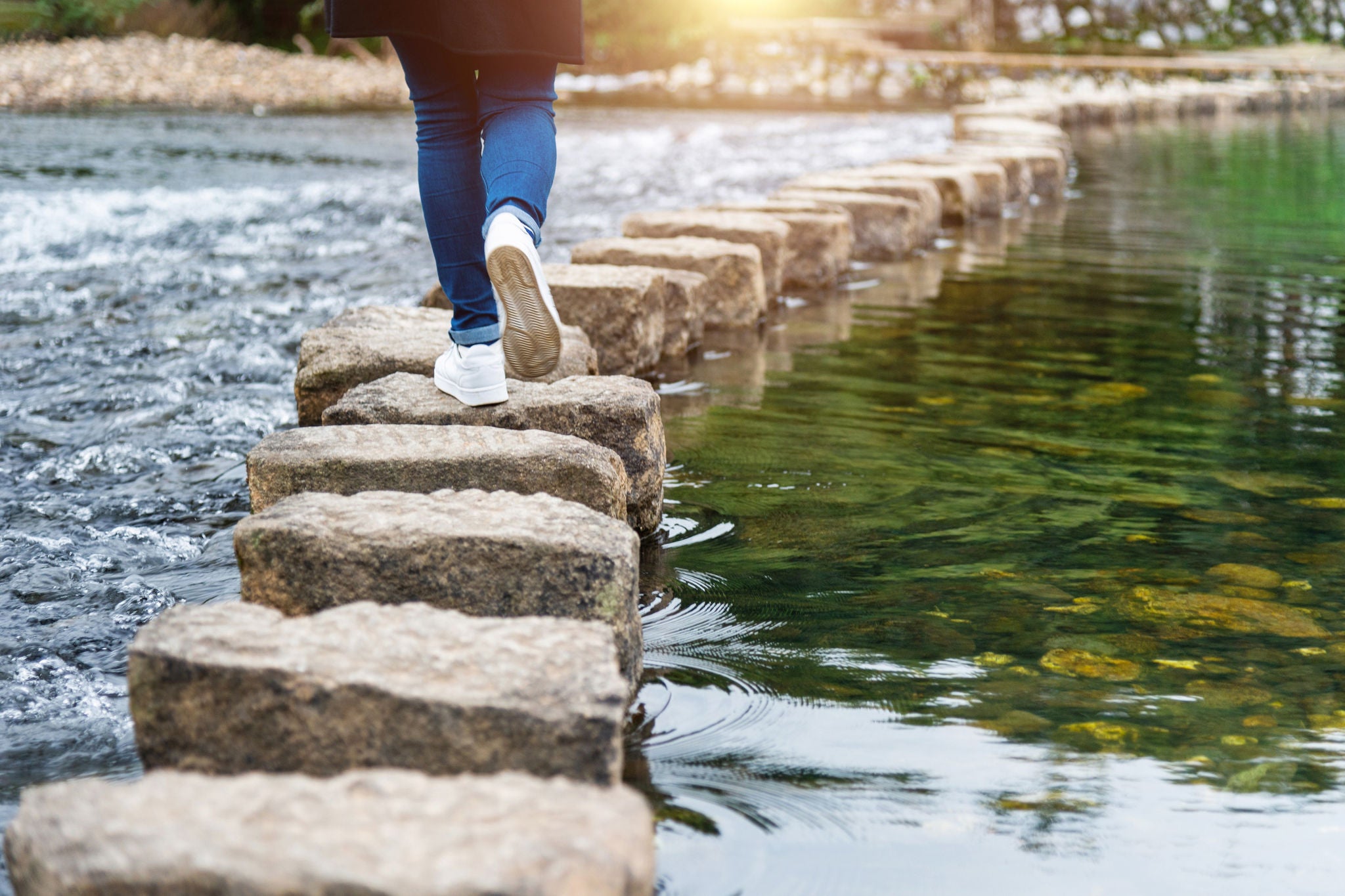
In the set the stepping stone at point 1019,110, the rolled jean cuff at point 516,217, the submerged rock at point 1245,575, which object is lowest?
the submerged rock at point 1245,575

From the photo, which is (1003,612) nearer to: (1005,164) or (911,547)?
(911,547)

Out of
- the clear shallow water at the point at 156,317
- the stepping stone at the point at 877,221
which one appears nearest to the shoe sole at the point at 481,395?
the clear shallow water at the point at 156,317

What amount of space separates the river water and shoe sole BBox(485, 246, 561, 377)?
0.41 metres

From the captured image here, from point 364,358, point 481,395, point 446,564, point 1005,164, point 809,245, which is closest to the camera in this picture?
point 446,564

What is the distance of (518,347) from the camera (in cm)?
234

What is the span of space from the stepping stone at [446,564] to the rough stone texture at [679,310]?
2235 mm

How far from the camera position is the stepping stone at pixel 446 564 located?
1.73 metres

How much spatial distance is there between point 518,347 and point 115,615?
2.61 feet

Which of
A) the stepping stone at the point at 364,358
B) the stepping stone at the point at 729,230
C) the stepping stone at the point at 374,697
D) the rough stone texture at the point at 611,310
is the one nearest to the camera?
the stepping stone at the point at 374,697

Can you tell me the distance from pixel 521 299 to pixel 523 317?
40 mm

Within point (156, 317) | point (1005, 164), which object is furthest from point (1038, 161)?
point (156, 317)

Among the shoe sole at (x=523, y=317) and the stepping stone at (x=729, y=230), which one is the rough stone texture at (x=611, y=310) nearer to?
the stepping stone at (x=729, y=230)

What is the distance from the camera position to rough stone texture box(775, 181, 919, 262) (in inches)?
223

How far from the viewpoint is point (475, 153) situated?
8.00 feet
